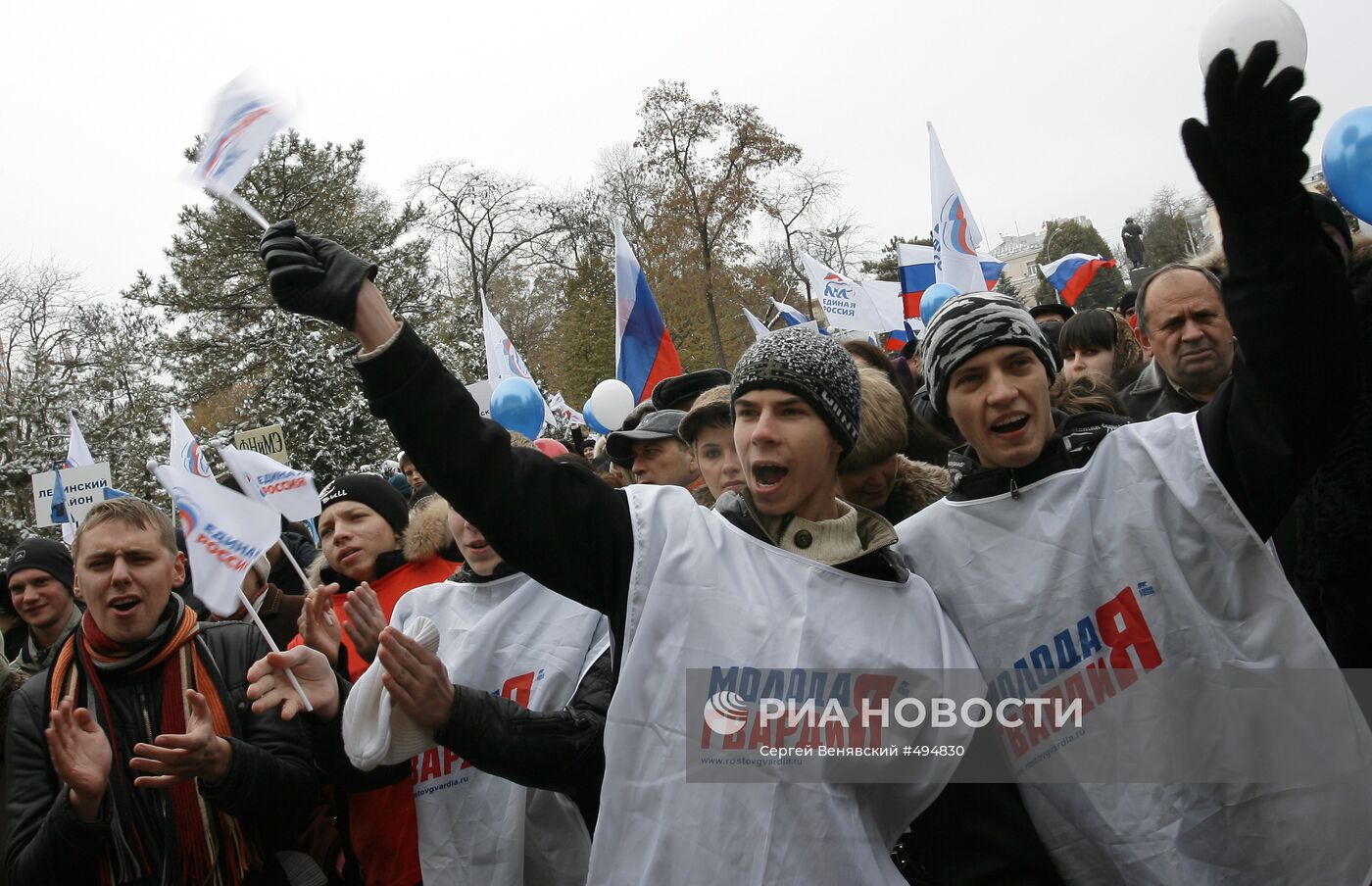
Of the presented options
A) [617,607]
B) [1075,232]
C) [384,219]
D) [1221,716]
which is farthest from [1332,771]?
[1075,232]

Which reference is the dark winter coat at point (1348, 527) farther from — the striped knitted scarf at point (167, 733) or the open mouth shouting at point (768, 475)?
the striped knitted scarf at point (167, 733)

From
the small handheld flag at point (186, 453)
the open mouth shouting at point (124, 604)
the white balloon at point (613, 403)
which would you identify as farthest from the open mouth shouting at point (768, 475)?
the white balloon at point (613, 403)

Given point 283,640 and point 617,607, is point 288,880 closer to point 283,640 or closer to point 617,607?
point 283,640

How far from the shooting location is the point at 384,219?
28156mm

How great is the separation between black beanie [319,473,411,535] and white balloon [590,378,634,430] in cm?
383

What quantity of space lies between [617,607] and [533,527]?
0.85 ft

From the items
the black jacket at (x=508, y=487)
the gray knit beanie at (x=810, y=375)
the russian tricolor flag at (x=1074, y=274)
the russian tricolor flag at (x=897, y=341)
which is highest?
the russian tricolor flag at (x=897, y=341)

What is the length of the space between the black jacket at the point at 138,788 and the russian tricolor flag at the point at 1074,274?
30.4 feet

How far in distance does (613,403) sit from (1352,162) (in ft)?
18.5

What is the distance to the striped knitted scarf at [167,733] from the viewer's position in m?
2.66

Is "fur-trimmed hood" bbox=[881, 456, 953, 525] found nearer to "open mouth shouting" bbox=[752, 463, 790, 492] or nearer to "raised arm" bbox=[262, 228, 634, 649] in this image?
"open mouth shouting" bbox=[752, 463, 790, 492]

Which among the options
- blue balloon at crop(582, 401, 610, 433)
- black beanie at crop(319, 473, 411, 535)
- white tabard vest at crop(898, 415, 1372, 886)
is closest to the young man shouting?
black beanie at crop(319, 473, 411, 535)

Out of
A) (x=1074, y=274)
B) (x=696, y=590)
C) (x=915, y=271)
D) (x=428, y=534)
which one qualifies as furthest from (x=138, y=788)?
(x=1074, y=274)

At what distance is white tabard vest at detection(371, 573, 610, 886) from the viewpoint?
2.67m
